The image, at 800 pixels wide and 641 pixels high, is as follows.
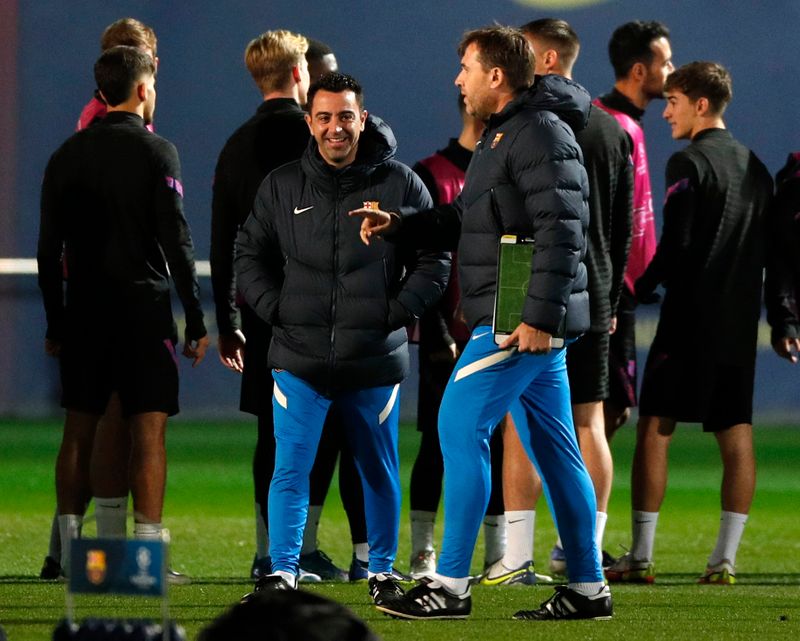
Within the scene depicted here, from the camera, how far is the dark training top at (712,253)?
19.8ft

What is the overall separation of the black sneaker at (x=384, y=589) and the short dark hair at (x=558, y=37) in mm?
1777

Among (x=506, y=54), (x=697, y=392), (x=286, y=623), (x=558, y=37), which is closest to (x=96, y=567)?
(x=286, y=623)

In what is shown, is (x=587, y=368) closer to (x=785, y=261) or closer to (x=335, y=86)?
(x=785, y=261)

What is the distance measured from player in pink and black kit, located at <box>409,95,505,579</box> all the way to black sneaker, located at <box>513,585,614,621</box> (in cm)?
116

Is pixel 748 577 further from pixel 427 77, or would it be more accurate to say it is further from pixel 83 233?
pixel 427 77

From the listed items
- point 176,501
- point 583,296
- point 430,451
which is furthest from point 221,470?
point 583,296

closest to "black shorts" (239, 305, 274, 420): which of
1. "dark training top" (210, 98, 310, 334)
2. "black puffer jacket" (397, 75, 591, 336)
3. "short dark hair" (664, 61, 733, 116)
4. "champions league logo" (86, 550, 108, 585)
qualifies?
"dark training top" (210, 98, 310, 334)

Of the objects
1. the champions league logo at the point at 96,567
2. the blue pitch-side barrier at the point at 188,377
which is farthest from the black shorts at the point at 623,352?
the blue pitch-side barrier at the point at 188,377

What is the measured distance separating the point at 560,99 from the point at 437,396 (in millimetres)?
1510

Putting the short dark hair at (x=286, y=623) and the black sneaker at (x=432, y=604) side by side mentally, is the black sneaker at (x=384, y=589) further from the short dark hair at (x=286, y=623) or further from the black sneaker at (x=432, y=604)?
the short dark hair at (x=286, y=623)

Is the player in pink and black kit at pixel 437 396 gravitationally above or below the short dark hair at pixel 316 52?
below

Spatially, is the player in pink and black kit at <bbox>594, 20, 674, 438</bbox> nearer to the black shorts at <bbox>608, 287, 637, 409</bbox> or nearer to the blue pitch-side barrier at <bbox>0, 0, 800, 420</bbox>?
the black shorts at <bbox>608, 287, 637, 409</bbox>

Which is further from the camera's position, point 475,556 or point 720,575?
point 475,556

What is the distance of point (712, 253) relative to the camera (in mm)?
6090
